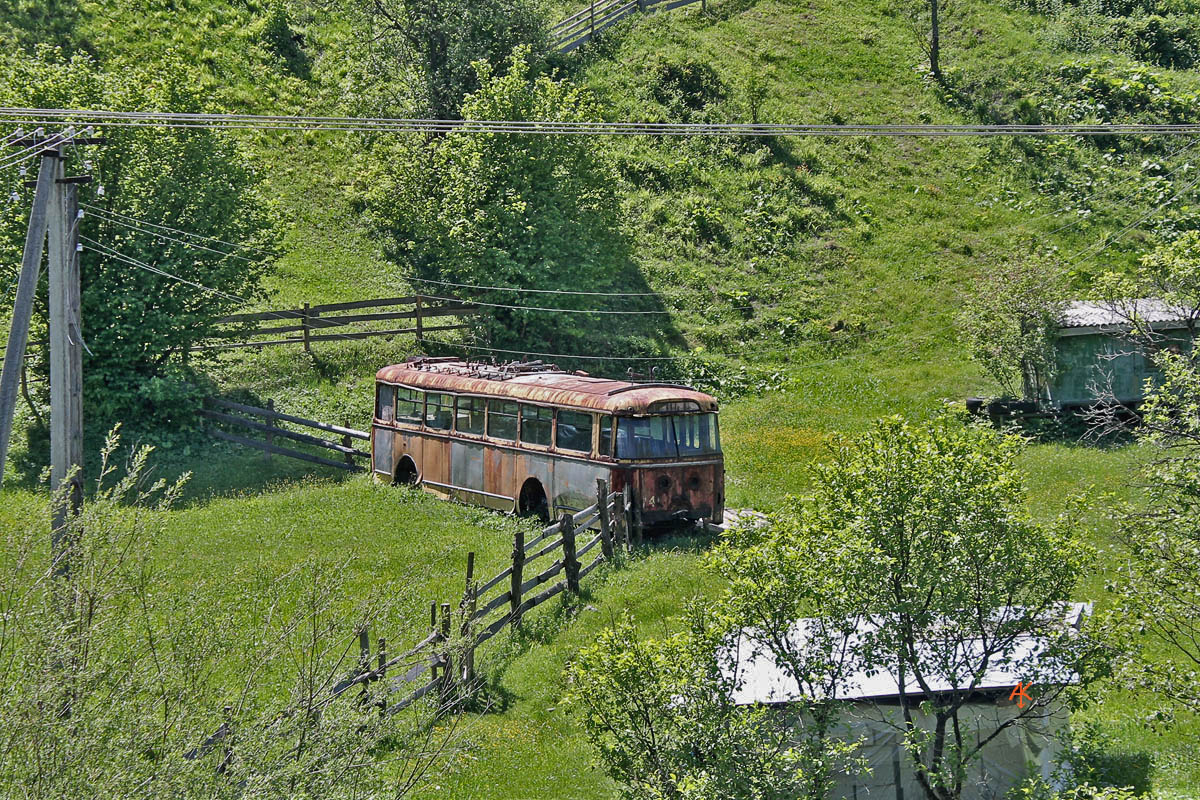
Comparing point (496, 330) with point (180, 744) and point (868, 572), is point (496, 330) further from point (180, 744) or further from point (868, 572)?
point (180, 744)

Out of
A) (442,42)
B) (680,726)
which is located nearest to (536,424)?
(680,726)

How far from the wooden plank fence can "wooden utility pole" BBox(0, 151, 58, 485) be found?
4252mm

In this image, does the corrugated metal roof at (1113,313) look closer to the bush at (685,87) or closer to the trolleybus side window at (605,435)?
the trolleybus side window at (605,435)

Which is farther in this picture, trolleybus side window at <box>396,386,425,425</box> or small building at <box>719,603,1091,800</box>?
trolleybus side window at <box>396,386,425,425</box>

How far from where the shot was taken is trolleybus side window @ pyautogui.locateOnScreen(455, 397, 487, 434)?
83.0 feet

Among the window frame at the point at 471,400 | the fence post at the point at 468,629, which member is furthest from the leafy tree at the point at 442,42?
the fence post at the point at 468,629

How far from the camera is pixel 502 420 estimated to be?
2467cm

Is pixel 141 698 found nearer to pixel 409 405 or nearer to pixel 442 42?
pixel 409 405

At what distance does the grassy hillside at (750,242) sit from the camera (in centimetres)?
2227

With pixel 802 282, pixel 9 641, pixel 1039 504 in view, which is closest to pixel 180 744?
pixel 9 641

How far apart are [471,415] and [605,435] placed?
4.64 metres

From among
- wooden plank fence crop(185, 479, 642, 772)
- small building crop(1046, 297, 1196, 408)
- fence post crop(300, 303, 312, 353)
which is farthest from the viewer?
fence post crop(300, 303, 312, 353)

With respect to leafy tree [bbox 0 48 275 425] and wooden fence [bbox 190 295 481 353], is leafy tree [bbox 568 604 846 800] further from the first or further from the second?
wooden fence [bbox 190 295 481 353]

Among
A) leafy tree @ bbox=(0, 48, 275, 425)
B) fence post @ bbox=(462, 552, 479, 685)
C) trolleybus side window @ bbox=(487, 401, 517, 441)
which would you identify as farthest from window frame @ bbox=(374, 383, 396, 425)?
fence post @ bbox=(462, 552, 479, 685)
